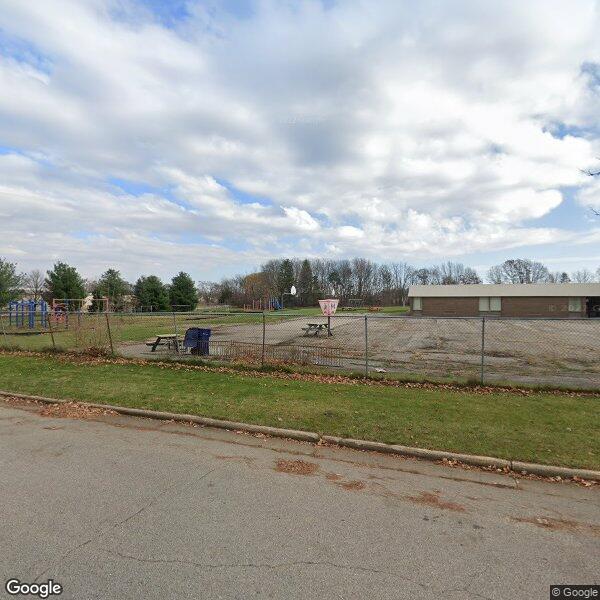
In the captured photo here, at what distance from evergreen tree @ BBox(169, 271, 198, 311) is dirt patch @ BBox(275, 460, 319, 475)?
60209 mm

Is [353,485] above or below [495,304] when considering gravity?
below

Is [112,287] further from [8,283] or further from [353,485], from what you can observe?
[353,485]

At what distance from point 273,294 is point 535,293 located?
206ft

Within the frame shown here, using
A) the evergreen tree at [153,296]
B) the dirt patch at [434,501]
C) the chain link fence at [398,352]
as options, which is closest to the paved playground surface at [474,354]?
the chain link fence at [398,352]

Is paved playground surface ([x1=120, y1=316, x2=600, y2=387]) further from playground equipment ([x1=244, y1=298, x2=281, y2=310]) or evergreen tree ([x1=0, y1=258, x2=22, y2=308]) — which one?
playground equipment ([x1=244, y1=298, x2=281, y2=310])

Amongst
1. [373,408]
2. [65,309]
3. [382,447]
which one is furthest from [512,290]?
[382,447]

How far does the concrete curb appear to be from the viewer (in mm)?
4754

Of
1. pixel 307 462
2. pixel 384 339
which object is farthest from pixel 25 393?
pixel 384 339

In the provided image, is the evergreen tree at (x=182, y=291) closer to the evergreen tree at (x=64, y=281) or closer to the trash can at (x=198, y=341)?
the evergreen tree at (x=64, y=281)

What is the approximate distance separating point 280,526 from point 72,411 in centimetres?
589

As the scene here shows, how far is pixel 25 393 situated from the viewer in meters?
8.85

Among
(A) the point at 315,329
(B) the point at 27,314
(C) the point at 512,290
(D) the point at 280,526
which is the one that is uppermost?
(C) the point at 512,290

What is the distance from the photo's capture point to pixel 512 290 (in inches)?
1895

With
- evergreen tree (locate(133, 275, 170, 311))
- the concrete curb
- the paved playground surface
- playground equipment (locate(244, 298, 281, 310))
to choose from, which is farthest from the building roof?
the concrete curb
